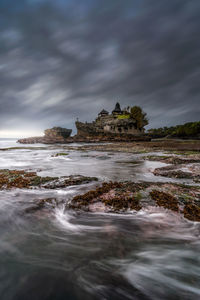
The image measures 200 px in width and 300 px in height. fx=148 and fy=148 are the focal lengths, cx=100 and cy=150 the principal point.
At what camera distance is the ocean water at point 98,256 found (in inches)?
77.5

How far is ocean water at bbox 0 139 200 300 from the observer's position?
6.46 ft

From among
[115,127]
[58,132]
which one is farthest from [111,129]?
[58,132]

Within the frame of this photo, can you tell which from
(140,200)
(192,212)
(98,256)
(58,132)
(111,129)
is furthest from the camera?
(58,132)

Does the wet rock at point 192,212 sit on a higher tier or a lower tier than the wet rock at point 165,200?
lower

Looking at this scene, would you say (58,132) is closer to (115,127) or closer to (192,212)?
(115,127)

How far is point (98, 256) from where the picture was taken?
8.11ft

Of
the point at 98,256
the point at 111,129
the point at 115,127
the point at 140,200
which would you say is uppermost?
the point at 115,127

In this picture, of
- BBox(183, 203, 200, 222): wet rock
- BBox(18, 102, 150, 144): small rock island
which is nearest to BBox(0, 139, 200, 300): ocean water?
BBox(183, 203, 200, 222): wet rock

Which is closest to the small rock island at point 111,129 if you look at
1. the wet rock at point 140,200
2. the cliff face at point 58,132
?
the cliff face at point 58,132

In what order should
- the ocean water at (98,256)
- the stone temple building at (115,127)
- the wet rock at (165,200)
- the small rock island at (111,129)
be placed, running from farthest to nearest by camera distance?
the stone temple building at (115,127) < the small rock island at (111,129) < the wet rock at (165,200) < the ocean water at (98,256)

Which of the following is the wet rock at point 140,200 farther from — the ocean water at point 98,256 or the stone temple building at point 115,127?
the stone temple building at point 115,127

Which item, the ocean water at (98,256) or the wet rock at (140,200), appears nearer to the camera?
the ocean water at (98,256)

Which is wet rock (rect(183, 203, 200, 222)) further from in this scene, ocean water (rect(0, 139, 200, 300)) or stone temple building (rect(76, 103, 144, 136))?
stone temple building (rect(76, 103, 144, 136))

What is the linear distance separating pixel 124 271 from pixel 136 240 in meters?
0.73
